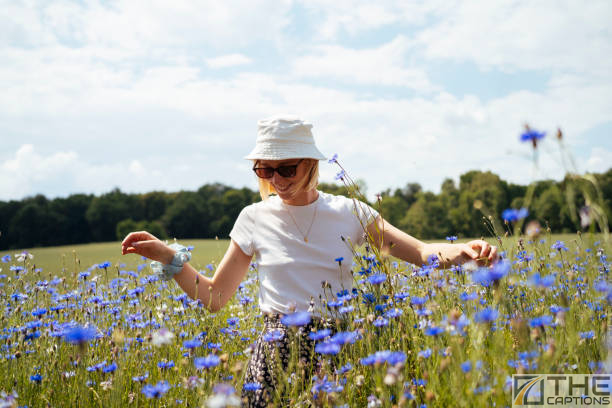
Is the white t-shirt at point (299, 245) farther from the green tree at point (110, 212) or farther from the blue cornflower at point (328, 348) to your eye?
the green tree at point (110, 212)

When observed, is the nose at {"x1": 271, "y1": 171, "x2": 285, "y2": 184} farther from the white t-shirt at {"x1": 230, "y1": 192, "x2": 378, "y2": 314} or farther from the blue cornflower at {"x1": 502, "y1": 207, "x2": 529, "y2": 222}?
the blue cornflower at {"x1": 502, "y1": 207, "x2": 529, "y2": 222}

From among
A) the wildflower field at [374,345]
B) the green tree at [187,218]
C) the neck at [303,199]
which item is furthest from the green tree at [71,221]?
the neck at [303,199]

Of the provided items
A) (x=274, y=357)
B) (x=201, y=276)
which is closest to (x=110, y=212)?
(x=201, y=276)

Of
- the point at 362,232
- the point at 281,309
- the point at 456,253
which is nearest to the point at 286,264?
the point at 281,309

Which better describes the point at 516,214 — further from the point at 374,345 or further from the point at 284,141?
the point at 284,141

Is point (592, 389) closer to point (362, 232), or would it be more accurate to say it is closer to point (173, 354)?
point (362, 232)

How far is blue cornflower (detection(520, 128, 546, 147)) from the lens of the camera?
1.44 m

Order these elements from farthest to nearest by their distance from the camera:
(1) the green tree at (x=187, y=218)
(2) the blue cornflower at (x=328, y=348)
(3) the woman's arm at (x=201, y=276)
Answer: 1. (1) the green tree at (x=187, y=218)
2. (3) the woman's arm at (x=201, y=276)
3. (2) the blue cornflower at (x=328, y=348)

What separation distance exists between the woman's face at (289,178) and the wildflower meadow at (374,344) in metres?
0.24

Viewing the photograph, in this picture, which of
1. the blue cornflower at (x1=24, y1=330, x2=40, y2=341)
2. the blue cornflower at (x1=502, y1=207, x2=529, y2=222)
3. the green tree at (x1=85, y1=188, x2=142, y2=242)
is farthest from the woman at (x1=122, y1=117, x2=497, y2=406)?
the green tree at (x1=85, y1=188, x2=142, y2=242)

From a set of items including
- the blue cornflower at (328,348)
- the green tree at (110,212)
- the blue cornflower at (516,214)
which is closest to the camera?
the blue cornflower at (516,214)

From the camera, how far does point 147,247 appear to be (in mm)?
2445

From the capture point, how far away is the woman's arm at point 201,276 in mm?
2441

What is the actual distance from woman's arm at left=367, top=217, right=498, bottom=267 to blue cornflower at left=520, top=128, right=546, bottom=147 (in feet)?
2.13
